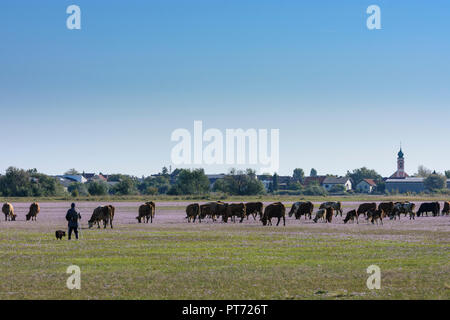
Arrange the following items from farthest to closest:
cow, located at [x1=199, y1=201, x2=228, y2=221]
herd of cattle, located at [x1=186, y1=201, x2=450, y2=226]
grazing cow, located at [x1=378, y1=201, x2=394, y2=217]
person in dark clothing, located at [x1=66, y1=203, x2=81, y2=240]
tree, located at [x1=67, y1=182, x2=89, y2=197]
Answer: tree, located at [x1=67, y1=182, x2=89, y2=197] → grazing cow, located at [x1=378, y1=201, x2=394, y2=217] → cow, located at [x1=199, y1=201, x2=228, y2=221] → herd of cattle, located at [x1=186, y1=201, x2=450, y2=226] → person in dark clothing, located at [x1=66, y1=203, x2=81, y2=240]

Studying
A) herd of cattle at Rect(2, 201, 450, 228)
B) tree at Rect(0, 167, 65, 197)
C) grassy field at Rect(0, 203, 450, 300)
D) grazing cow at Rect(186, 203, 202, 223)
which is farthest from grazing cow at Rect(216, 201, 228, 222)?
tree at Rect(0, 167, 65, 197)

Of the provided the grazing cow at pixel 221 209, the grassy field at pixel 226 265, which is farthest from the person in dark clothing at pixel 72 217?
the grazing cow at pixel 221 209

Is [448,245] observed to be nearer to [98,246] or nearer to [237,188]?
[98,246]

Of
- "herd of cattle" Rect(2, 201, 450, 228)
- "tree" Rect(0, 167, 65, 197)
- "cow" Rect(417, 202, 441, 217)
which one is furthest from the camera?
"tree" Rect(0, 167, 65, 197)

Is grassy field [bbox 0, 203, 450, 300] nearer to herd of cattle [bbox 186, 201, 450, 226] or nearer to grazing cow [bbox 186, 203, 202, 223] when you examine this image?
herd of cattle [bbox 186, 201, 450, 226]

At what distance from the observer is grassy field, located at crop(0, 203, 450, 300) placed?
16.7m

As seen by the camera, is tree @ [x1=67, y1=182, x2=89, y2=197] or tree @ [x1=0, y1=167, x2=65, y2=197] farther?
tree @ [x1=67, y1=182, x2=89, y2=197]

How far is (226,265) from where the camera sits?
22312 millimetres

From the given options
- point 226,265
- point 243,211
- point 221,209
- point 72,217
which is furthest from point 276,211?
point 226,265

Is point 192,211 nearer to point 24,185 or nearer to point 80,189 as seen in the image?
point 24,185

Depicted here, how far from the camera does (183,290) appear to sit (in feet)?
55.9

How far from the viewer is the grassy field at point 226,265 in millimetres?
16719

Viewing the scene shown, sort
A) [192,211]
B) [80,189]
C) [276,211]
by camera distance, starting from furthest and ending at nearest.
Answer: [80,189] < [192,211] < [276,211]
